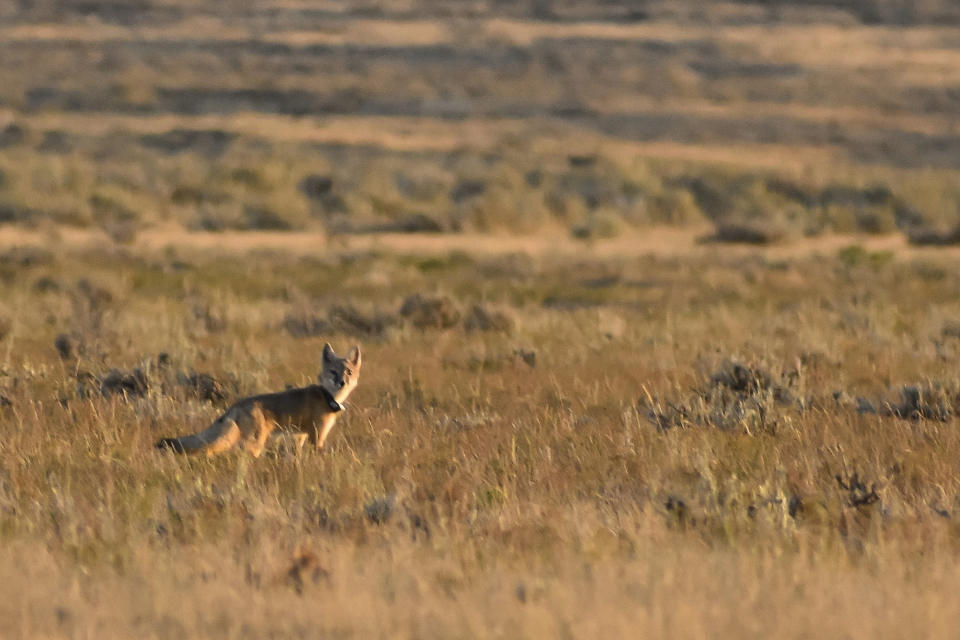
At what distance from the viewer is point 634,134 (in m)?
64.1

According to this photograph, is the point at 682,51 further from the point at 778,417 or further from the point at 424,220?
the point at 778,417

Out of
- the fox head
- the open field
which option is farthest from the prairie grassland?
the fox head

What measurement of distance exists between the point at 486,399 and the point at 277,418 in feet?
7.98

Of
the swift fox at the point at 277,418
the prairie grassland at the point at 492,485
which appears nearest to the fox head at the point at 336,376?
the swift fox at the point at 277,418

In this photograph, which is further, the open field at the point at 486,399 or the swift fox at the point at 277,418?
the swift fox at the point at 277,418

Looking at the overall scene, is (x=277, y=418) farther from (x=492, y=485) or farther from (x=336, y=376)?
(x=492, y=485)

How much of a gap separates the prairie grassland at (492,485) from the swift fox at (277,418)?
0.12 m

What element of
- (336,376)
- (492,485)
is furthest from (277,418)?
(492,485)

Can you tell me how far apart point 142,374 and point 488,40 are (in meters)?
73.3

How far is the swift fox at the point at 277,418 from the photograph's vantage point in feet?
26.7

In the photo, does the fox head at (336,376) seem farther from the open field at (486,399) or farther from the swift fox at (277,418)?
the open field at (486,399)

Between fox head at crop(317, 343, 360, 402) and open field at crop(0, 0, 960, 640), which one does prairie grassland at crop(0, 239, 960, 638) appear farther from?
fox head at crop(317, 343, 360, 402)

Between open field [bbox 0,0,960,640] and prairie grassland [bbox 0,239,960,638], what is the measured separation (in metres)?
0.03

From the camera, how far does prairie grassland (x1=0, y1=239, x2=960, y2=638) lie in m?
5.59
